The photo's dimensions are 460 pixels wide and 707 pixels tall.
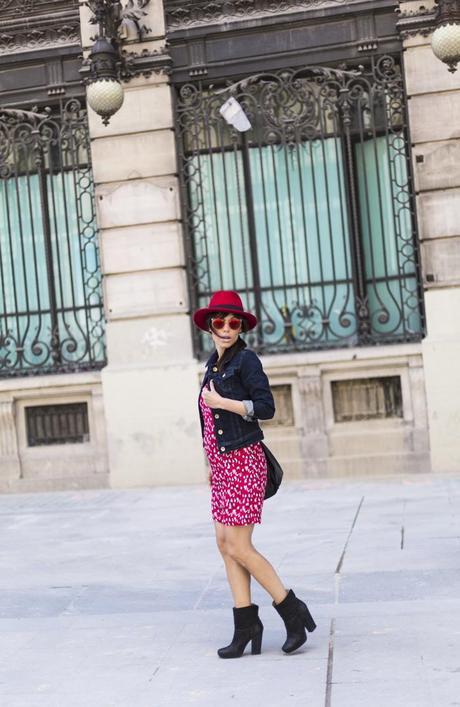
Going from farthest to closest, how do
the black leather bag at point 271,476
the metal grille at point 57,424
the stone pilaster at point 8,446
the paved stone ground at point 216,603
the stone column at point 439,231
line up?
1. the metal grille at point 57,424
2. the stone pilaster at point 8,446
3. the stone column at point 439,231
4. the black leather bag at point 271,476
5. the paved stone ground at point 216,603

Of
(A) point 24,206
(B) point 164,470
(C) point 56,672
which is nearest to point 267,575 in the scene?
(C) point 56,672

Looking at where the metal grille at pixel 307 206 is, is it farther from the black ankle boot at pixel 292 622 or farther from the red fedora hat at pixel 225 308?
the black ankle boot at pixel 292 622

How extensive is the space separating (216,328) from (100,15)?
8101 millimetres

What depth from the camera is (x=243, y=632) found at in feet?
20.1

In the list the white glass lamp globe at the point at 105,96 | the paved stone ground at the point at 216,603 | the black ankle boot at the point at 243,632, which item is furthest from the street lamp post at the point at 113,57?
the black ankle boot at the point at 243,632

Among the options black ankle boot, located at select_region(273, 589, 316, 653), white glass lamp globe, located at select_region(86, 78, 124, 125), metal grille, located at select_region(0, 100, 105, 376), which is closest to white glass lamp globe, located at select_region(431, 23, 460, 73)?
white glass lamp globe, located at select_region(86, 78, 124, 125)

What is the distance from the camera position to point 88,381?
14281mm

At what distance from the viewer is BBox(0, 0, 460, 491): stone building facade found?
1345cm

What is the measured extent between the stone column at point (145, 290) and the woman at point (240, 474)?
7.65 m

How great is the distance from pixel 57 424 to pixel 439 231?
5029 mm

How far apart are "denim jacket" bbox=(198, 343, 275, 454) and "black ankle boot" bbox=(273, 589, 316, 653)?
2.65 feet

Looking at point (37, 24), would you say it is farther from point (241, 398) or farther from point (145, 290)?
point (241, 398)

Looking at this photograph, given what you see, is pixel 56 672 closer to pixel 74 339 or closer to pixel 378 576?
pixel 378 576

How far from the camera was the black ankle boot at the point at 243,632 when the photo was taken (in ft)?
20.1
